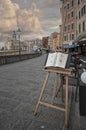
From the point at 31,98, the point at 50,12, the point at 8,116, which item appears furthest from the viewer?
the point at 50,12

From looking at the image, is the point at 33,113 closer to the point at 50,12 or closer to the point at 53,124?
the point at 53,124

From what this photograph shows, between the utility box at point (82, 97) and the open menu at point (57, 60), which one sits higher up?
the open menu at point (57, 60)

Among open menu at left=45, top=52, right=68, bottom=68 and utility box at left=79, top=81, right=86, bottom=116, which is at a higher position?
open menu at left=45, top=52, right=68, bottom=68

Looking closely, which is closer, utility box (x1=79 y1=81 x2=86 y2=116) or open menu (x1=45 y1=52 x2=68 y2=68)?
utility box (x1=79 y1=81 x2=86 y2=116)

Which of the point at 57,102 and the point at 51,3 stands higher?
the point at 51,3

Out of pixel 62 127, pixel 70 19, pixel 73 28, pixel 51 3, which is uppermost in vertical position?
pixel 70 19

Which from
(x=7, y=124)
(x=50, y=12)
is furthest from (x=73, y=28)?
(x=7, y=124)

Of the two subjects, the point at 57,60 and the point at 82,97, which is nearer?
the point at 82,97

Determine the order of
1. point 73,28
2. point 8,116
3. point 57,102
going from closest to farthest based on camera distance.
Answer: point 8,116
point 57,102
point 73,28

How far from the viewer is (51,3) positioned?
17.8 feet

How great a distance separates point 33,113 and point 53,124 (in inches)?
24.2

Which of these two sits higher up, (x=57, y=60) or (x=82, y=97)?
(x=57, y=60)

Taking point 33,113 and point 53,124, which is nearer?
point 53,124

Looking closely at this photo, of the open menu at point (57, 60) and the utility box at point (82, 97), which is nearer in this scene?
the utility box at point (82, 97)
